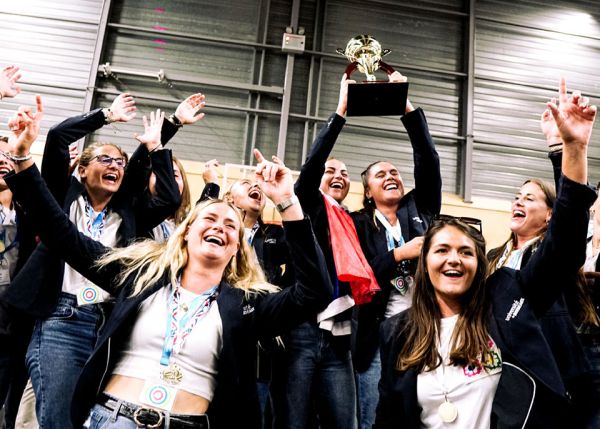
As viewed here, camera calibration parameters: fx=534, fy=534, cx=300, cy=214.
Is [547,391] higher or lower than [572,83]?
lower

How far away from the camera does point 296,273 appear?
188 centimetres

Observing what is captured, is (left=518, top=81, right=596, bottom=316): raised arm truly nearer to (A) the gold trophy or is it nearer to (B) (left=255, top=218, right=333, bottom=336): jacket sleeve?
(B) (left=255, top=218, right=333, bottom=336): jacket sleeve

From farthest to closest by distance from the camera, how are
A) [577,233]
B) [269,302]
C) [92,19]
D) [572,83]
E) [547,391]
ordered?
[572,83]
[92,19]
[269,302]
[577,233]
[547,391]

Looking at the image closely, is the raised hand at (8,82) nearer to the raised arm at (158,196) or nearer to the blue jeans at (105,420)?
the raised arm at (158,196)

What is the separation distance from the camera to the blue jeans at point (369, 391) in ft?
8.02

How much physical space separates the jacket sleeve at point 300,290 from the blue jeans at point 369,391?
2.35ft

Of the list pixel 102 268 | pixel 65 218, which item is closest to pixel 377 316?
pixel 102 268

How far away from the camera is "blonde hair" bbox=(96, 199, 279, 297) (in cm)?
196

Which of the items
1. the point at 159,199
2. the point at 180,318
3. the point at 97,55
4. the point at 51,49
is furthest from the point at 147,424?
the point at 51,49

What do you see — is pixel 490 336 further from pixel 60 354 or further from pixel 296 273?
pixel 60 354

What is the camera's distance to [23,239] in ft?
8.20

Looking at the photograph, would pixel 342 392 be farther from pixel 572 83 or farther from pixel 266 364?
pixel 572 83

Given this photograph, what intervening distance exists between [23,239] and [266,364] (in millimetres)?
1278

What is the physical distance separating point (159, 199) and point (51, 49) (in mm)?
5495
